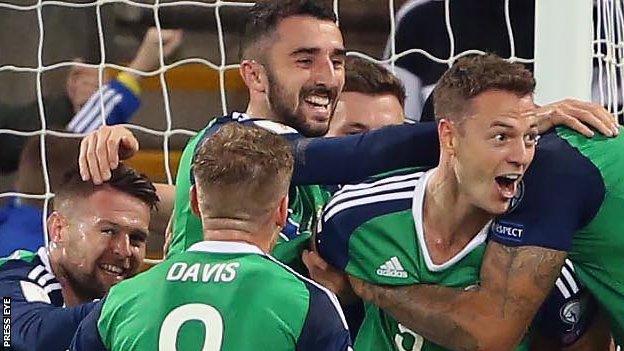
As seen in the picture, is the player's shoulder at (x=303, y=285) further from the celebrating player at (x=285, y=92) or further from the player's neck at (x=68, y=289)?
the player's neck at (x=68, y=289)

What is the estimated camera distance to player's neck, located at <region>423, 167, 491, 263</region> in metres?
1.94

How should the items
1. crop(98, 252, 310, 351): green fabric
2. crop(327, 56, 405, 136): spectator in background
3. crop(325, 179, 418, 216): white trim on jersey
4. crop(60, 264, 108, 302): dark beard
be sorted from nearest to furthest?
1. crop(98, 252, 310, 351): green fabric
2. crop(325, 179, 418, 216): white trim on jersey
3. crop(60, 264, 108, 302): dark beard
4. crop(327, 56, 405, 136): spectator in background

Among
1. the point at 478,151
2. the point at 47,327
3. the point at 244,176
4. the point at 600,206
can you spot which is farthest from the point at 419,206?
the point at 47,327

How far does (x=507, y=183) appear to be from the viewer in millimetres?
1877

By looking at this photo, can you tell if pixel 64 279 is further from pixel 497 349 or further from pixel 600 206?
A: pixel 600 206

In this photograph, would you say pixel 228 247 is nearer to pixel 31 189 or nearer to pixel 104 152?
pixel 104 152

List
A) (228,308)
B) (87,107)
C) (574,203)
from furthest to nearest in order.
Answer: (87,107), (574,203), (228,308)

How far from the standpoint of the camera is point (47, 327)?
198 centimetres

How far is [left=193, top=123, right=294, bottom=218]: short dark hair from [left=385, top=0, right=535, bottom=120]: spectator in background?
140 cm

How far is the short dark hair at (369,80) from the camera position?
246 centimetres

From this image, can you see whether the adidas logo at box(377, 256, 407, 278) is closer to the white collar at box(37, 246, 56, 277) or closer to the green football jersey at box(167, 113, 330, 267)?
the green football jersey at box(167, 113, 330, 267)

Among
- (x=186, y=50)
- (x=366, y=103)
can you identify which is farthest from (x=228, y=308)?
(x=186, y=50)

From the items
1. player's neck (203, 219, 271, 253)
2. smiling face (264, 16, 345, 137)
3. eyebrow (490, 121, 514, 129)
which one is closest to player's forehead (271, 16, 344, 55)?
smiling face (264, 16, 345, 137)

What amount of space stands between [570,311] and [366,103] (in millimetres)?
637
